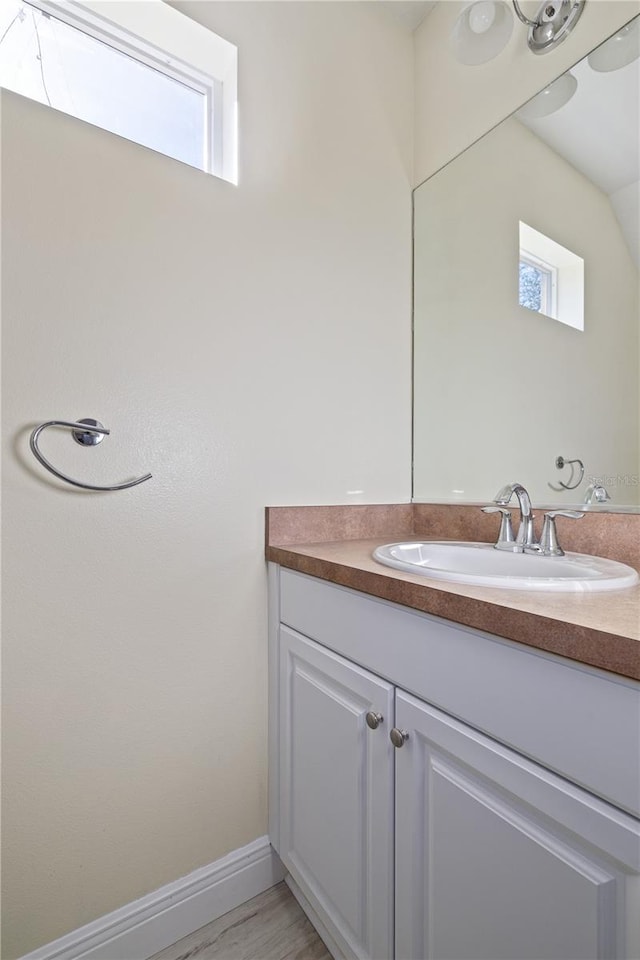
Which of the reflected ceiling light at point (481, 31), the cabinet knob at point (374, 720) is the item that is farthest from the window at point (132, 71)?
the cabinet knob at point (374, 720)

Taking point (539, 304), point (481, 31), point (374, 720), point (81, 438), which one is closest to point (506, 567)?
point (374, 720)

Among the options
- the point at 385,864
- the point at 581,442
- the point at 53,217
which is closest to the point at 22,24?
the point at 53,217

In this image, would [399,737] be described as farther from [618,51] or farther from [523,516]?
[618,51]

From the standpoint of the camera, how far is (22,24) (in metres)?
1.03

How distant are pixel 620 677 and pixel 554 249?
3.49 feet

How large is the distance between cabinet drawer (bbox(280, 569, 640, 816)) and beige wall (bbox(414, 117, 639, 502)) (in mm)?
603

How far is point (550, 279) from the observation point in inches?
46.8

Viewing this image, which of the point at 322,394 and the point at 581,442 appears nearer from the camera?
the point at 581,442

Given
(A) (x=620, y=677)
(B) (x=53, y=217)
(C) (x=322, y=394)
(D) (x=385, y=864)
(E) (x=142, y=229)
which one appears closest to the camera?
(A) (x=620, y=677)

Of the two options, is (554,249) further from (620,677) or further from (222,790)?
(222,790)

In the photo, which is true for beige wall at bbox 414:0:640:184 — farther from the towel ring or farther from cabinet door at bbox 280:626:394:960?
→ cabinet door at bbox 280:626:394:960

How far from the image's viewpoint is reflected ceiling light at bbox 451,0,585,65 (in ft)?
3.74

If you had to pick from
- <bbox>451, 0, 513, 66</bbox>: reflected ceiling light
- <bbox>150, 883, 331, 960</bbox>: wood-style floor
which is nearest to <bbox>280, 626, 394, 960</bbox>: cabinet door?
<bbox>150, 883, 331, 960</bbox>: wood-style floor

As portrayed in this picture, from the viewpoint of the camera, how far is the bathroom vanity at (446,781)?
0.53 metres
